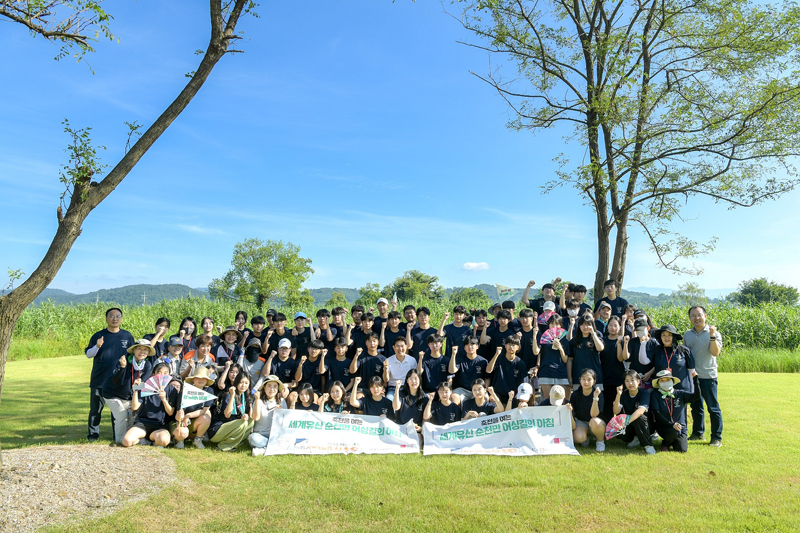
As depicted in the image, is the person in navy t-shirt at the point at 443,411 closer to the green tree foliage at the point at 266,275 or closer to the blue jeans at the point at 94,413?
the blue jeans at the point at 94,413

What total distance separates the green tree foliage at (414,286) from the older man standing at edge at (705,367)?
262 ft

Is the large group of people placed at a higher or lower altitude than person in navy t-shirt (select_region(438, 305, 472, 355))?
lower

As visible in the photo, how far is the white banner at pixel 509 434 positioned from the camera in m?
7.65

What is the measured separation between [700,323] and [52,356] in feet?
83.8

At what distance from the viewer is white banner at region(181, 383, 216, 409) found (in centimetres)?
818

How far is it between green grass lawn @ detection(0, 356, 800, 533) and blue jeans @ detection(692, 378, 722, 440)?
0.32 m

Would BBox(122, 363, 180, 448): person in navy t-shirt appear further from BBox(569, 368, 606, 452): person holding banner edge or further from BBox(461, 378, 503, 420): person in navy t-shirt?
BBox(569, 368, 606, 452): person holding banner edge

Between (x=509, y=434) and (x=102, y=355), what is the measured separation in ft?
21.8

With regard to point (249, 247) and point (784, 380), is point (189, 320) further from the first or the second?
point (249, 247)

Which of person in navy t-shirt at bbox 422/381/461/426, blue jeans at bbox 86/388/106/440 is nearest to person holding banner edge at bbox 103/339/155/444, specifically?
blue jeans at bbox 86/388/106/440

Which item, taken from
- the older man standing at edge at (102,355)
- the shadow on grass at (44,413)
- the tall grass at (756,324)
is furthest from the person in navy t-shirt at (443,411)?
the tall grass at (756,324)

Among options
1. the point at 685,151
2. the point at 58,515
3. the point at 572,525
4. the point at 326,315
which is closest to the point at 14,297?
the point at 58,515

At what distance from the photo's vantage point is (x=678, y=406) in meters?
7.91

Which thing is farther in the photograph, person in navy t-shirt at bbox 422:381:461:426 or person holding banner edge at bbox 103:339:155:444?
person in navy t-shirt at bbox 422:381:461:426
